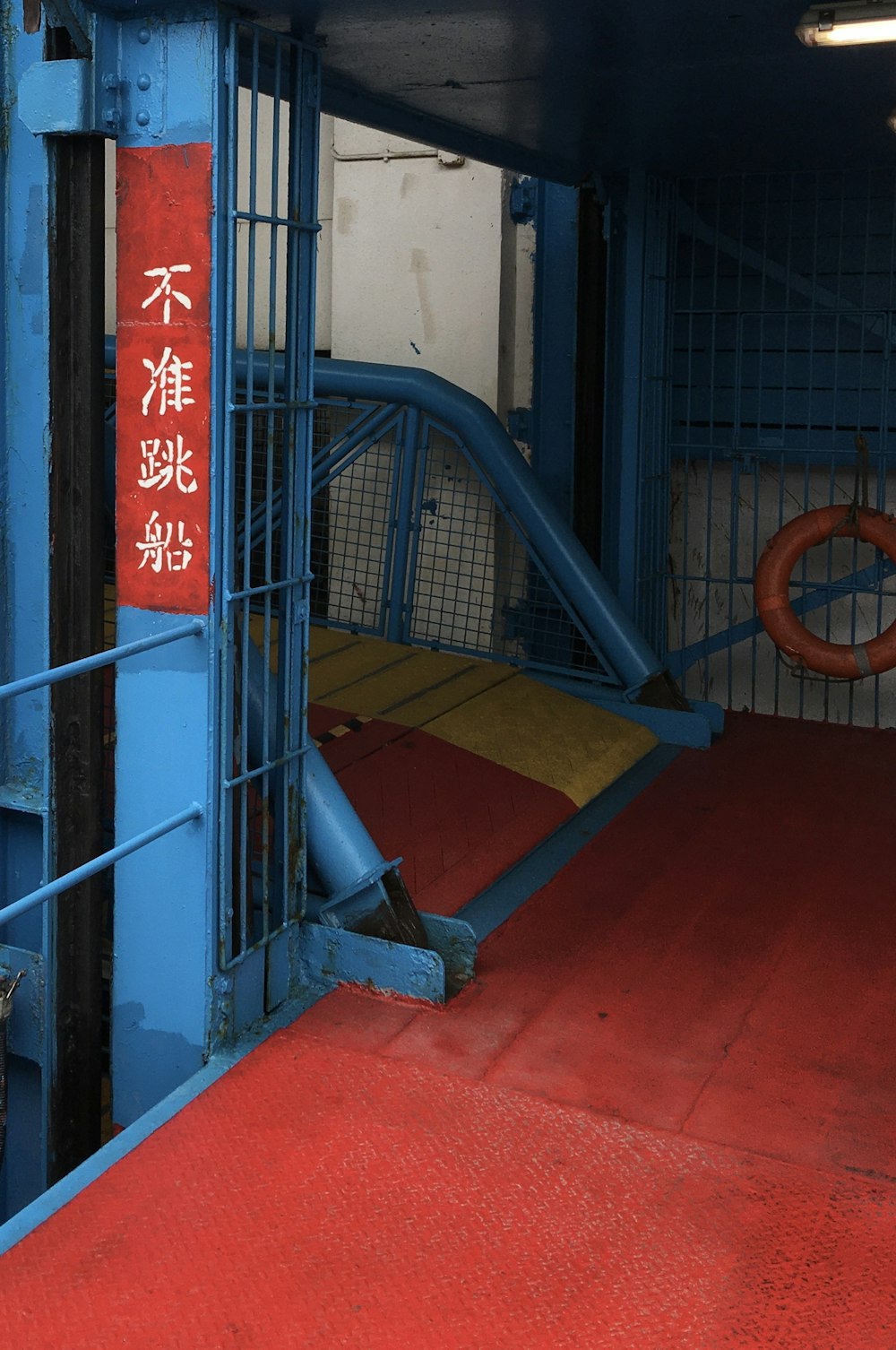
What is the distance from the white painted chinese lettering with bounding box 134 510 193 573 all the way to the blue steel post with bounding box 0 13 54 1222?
366 millimetres

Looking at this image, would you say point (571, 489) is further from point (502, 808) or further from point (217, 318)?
point (217, 318)

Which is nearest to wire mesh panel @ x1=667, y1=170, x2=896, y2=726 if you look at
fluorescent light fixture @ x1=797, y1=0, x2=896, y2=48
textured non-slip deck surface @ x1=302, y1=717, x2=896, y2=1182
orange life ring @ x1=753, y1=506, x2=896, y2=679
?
orange life ring @ x1=753, y1=506, x2=896, y2=679

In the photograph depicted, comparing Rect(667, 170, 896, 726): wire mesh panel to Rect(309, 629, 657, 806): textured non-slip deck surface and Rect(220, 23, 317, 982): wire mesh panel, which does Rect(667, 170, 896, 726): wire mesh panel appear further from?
Rect(220, 23, 317, 982): wire mesh panel

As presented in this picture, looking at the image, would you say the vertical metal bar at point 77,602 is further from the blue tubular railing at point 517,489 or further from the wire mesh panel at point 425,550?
the wire mesh panel at point 425,550

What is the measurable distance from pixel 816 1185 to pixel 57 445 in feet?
8.93

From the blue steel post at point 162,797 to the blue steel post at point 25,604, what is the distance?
0.93ft

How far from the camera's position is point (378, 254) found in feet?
29.6

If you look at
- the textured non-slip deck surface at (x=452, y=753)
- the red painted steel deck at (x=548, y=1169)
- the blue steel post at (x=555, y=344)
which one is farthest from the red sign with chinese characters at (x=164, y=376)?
the blue steel post at (x=555, y=344)

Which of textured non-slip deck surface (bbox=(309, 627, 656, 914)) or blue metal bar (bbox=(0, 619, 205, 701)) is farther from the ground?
blue metal bar (bbox=(0, 619, 205, 701))

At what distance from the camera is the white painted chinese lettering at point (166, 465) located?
3.75m

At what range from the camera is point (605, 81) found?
514 cm

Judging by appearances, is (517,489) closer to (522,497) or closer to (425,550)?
(522,497)

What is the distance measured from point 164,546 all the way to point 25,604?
0.62 m

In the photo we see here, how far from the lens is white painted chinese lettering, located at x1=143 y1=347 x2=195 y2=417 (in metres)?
3.72
